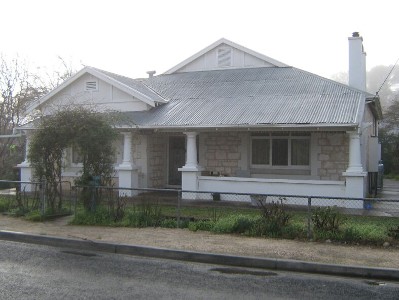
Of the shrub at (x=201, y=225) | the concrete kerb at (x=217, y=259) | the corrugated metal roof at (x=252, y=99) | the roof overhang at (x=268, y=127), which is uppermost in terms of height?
the corrugated metal roof at (x=252, y=99)

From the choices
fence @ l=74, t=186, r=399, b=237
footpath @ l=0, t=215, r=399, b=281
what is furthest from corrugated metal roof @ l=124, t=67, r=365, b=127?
footpath @ l=0, t=215, r=399, b=281

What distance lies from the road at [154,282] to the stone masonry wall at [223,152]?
9.62 m

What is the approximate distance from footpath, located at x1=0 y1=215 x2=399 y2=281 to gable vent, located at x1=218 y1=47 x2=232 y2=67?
12832mm

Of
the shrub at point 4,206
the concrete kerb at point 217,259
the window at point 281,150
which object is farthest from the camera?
the window at point 281,150

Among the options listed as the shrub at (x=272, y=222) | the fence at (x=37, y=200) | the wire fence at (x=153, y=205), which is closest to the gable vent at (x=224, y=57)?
the wire fence at (x=153, y=205)

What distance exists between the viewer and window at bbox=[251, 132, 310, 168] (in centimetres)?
1664

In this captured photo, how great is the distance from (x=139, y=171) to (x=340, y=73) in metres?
67.7

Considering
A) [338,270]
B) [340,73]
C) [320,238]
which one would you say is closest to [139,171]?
[320,238]

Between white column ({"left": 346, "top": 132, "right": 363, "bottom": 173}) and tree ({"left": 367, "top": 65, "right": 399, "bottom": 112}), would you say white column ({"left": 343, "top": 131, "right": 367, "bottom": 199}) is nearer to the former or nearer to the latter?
white column ({"left": 346, "top": 132, "right": 363, "bottom": 173})

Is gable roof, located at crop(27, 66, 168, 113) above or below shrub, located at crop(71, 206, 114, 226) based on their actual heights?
above

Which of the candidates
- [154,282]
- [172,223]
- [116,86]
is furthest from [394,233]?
[116,86]

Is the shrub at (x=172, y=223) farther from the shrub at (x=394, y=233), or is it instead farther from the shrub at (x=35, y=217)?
the shrub at (x=394, y=233)

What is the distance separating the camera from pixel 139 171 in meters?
17.8

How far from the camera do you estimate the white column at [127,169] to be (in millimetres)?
16859
